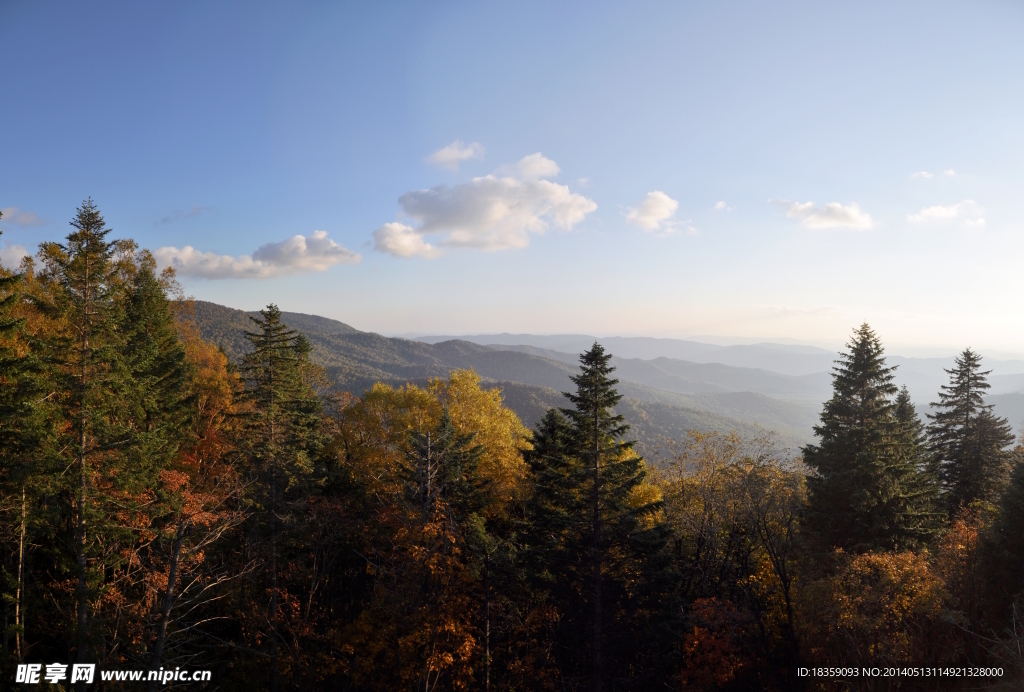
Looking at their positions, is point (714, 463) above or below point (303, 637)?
above

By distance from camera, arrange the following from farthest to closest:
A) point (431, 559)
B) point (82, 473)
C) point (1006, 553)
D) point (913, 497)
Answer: point (913, 497) → point (82, 473) → point (431, 559) → point (1006, 553)

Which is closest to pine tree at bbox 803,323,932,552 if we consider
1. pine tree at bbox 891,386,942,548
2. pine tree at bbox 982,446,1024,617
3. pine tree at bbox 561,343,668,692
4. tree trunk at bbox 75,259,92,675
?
pine tree at bbox 891,386,942,548

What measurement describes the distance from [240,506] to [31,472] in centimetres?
732

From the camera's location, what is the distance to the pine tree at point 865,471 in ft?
78.1

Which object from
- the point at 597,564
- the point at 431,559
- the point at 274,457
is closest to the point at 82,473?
the point at 274,457

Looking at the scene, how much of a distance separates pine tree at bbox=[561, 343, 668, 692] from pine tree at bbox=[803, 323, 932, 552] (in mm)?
10699

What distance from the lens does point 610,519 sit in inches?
821

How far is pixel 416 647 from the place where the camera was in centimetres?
2027

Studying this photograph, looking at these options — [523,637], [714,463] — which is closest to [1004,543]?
[714,463]

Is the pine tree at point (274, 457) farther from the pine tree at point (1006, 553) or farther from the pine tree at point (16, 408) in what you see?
the pine tree at point (1006, 553)

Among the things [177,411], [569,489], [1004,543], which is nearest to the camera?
[1004,543]

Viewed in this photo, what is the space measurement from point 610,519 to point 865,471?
44.3 ft

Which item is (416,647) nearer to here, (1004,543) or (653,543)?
(653,543)

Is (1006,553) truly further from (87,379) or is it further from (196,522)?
(87,379)
